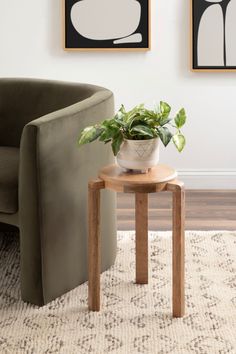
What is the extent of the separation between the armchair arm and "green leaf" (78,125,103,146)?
0.14 meters

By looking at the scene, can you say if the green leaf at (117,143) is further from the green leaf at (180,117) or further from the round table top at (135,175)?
the green leaf at (180,117)

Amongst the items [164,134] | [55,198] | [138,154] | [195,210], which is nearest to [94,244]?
[55,198]

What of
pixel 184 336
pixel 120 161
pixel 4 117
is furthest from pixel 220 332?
pixel 4 117

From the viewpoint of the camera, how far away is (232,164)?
480 centimetres

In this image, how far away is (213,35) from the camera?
181 inches

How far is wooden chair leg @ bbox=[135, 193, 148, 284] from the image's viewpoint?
3244 millimetres

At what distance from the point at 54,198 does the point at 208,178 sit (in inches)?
76.3

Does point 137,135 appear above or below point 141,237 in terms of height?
above

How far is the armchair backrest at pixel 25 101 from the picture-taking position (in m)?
3.65

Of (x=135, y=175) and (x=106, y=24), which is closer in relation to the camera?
(x=135, y=175)

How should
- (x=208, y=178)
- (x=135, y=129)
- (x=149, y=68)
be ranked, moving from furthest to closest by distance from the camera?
(x=208, y=178), (x=149, y=68), (x=135, y=129)

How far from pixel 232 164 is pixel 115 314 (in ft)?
6.56

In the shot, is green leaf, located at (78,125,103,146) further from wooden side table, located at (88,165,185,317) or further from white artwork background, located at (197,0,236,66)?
white artwork background, located at (197,0,236,66)

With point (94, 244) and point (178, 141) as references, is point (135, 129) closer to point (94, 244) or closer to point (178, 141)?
point (178, 141)
